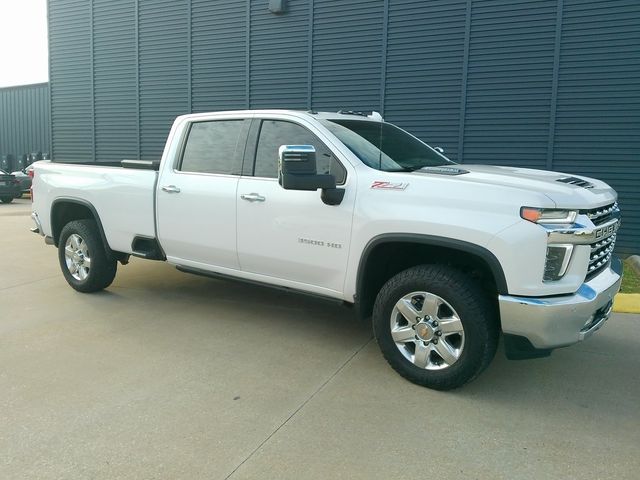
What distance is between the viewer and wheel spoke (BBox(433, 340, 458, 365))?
3.61 meters

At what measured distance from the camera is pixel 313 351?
4492mm

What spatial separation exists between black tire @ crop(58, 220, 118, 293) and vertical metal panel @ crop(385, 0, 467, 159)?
5615mm

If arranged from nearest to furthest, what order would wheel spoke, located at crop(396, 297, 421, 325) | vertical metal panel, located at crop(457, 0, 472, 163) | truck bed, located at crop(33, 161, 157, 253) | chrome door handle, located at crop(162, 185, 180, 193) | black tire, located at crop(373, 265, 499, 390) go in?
1. black tire, located at crop(373, 265, 499, 390)
2. wheel spoke, located at crop(396, 297, 421, 325)
3. chrome door handle, located at crop(162, 185, 180, 193)
4. truck bed, located at crop(33, 161, 157, 253)
5. vertical metal panel, located at crop(457, 0, 472, 163)

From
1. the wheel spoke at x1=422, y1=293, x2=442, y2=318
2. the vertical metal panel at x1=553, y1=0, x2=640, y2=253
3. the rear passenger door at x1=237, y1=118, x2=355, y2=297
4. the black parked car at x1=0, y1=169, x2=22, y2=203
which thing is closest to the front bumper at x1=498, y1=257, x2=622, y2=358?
the wheel spoke at x1=422, y1=293, x2=442, y2=318

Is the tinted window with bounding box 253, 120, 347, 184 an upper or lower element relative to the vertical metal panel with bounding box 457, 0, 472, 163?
lower

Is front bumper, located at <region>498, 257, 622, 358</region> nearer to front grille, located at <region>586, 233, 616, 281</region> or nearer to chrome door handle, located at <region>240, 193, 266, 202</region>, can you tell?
front grille, located at <region>586, 233, 616, 281</region>

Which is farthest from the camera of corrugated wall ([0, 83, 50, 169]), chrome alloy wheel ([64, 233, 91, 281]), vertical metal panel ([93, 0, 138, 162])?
corrugated wall ([0, 83, 50, 169])

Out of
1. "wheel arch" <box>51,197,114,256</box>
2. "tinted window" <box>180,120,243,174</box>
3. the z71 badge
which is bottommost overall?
"wheel arch" <box>51,197,114,256</box>

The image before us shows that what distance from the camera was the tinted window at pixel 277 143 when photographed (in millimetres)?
4312

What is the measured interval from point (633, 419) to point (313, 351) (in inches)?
88.9

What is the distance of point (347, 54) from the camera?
32.6 ft

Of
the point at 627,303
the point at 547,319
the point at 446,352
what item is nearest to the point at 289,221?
the point at 446,352

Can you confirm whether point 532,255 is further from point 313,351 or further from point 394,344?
point 313,351

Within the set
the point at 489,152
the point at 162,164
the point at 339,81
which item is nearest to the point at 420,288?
the point at 162,164
